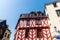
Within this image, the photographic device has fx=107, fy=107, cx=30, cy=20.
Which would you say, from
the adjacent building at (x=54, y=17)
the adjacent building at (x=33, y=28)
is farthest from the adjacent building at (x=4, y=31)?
the adjacent building at (x=54, y=17)

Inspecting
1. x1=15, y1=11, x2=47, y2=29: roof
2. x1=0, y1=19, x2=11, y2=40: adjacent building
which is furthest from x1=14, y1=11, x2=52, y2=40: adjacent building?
x1=0, y1=19, x2=11, y2=40: adjacent building

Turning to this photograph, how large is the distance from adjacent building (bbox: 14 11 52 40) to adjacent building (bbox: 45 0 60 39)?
1466 millimetres

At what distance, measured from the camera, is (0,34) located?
64.7 ft

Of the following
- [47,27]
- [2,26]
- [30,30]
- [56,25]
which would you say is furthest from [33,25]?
[2,26]

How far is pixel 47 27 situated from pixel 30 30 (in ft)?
10.3

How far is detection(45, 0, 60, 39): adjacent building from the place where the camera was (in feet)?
55.2

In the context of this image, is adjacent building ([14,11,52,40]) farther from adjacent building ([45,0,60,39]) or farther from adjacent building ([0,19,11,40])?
adjacent building ([0,19,11,40])

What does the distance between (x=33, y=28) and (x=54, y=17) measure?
13.7 ft

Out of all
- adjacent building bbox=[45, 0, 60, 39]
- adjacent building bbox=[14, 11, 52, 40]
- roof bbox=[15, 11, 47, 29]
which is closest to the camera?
adjacent building bbox=[45, 0, 60, 39]

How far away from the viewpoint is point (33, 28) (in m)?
19.3

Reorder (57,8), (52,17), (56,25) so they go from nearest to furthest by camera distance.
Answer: (56,25), (52,17), (57,8)

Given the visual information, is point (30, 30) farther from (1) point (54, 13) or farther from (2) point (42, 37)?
(1) point (54, 13)

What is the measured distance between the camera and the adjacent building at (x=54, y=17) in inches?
662

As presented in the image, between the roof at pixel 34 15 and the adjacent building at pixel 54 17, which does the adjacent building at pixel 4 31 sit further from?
the adjacent building at pixel 54 17
